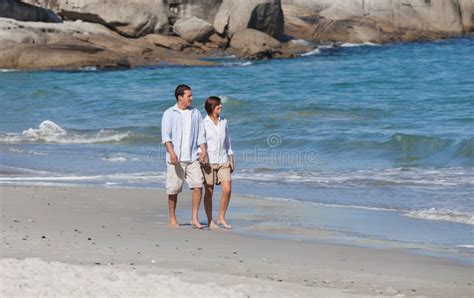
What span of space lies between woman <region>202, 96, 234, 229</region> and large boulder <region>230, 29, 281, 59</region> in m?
30.3

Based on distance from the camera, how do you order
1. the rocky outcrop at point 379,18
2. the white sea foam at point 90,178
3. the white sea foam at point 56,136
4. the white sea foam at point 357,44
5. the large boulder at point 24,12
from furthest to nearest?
the rocky outcrop at point 379,18 < the white sea foam at point 357,44 < the large boulder at point 24,12 < the white sea foam at point 56,136 < the white sea foam at point 90,178

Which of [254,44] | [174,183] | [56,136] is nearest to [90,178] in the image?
[174,183]

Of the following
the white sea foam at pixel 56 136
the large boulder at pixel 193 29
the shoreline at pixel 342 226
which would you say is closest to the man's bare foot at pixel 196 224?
the shoreline at pixel 342 226

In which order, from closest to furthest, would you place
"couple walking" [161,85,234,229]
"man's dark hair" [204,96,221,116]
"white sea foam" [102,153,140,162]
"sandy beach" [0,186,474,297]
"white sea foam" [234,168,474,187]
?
"sandy beach" [0,186,474,297] → "couple walking" [161,85,234,229] → "man's dark hair" [204,96,221,116] → "white sea foam" [234,168,474,187] → "white sea foam" [102,153,140,162]

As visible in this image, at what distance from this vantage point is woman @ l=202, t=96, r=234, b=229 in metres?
10.3

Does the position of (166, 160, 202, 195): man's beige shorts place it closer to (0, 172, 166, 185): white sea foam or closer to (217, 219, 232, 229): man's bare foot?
(217, 219, 232, 229): man's bare foot

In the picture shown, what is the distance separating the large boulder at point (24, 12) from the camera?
3919 cm

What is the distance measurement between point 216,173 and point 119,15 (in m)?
31.1

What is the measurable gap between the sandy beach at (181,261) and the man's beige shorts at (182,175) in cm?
38

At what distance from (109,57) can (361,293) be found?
29.9 meters

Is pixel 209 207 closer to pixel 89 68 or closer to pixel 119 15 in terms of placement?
pixel 89 68

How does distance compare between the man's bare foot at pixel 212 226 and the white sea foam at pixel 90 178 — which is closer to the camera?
the man's bare foot at pixel 212 226

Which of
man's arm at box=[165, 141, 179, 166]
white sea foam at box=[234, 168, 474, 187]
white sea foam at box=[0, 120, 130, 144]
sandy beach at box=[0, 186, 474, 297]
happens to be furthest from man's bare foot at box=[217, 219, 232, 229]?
white sea foam at box=[0, 120, 130, 144]

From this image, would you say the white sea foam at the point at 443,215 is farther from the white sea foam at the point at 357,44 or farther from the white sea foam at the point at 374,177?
the white sea foam at the point at 357,44
